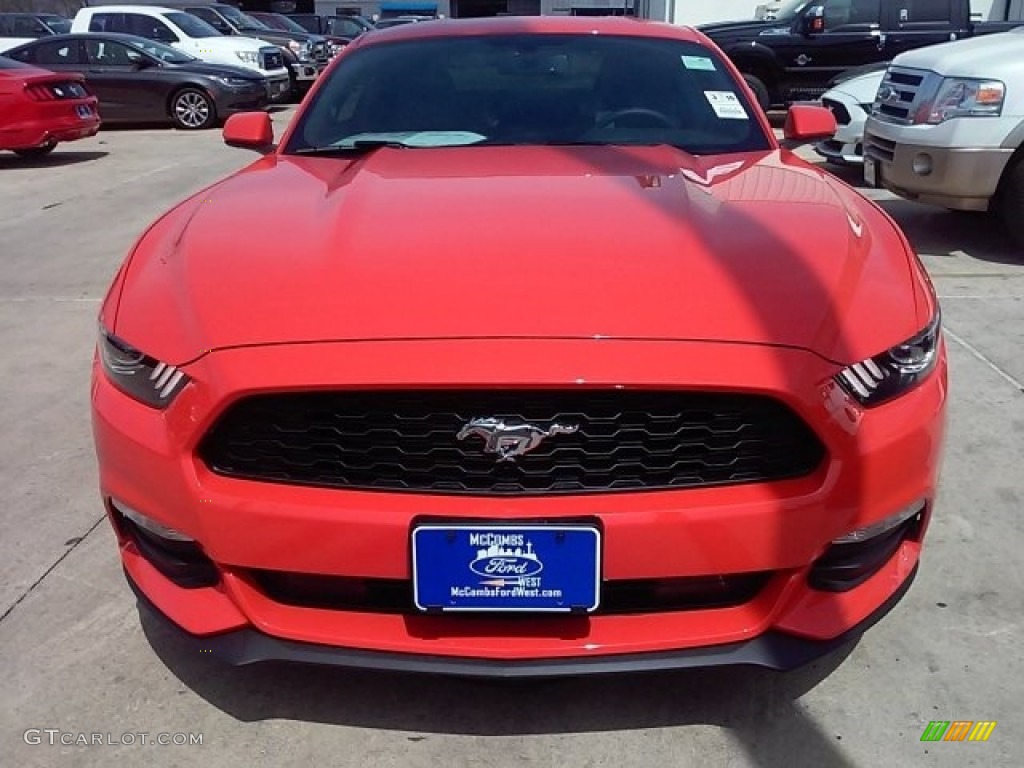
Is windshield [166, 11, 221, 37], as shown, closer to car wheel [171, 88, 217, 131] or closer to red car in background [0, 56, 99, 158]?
car wheel [171, 88, 217, 131]

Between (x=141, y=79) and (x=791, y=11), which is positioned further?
(x=141, y=79)

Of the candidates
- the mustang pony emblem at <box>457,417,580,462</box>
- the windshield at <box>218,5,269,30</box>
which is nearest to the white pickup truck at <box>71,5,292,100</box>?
the windshield at <box>218,5,269,30</box>

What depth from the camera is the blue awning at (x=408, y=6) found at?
4588 cm

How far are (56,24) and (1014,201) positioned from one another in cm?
2057

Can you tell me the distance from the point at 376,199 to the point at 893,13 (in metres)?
11.5

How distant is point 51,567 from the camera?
112 inches

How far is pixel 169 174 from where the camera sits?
33.9ft

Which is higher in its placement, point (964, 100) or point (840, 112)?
point (964, 100)

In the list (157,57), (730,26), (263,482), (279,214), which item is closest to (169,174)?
(157,57)

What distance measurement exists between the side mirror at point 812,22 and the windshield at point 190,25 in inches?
392

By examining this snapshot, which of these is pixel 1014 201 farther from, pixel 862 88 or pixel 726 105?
pixel 726 105

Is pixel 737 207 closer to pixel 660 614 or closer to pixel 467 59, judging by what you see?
pixel 660 614

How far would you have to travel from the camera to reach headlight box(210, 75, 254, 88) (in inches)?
562

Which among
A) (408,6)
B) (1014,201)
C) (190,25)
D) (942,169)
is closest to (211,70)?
(190,25)
